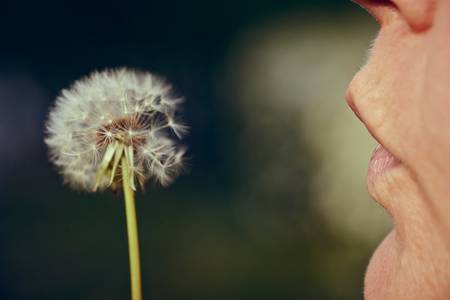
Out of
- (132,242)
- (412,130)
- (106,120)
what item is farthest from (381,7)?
(106,120)

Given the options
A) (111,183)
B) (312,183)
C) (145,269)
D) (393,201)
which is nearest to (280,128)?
(312,183)

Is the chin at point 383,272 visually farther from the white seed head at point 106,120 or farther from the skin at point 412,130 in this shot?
the white seed head at point 106,120

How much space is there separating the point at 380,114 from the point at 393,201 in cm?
4

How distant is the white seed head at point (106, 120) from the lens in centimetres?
64

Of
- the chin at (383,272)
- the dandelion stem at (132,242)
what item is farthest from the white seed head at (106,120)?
the chin at (383,272)

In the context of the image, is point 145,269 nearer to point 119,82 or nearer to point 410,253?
point 119,82

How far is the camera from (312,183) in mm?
1751

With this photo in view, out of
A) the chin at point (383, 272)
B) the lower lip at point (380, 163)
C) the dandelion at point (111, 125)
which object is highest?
the dandelion at point (111, 125)

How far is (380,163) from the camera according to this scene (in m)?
0.30

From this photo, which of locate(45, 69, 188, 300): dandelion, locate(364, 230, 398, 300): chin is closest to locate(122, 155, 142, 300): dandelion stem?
locate(45, 69, 188, 300): dandelion

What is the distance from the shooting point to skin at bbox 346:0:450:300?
0.75 ft

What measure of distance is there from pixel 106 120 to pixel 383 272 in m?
0.39

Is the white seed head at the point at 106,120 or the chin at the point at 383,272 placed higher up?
the white seed head at the point at 106,120

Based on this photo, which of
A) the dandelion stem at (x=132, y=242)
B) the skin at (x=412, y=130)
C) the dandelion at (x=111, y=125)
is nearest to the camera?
the skin at (x=412, y=130)
